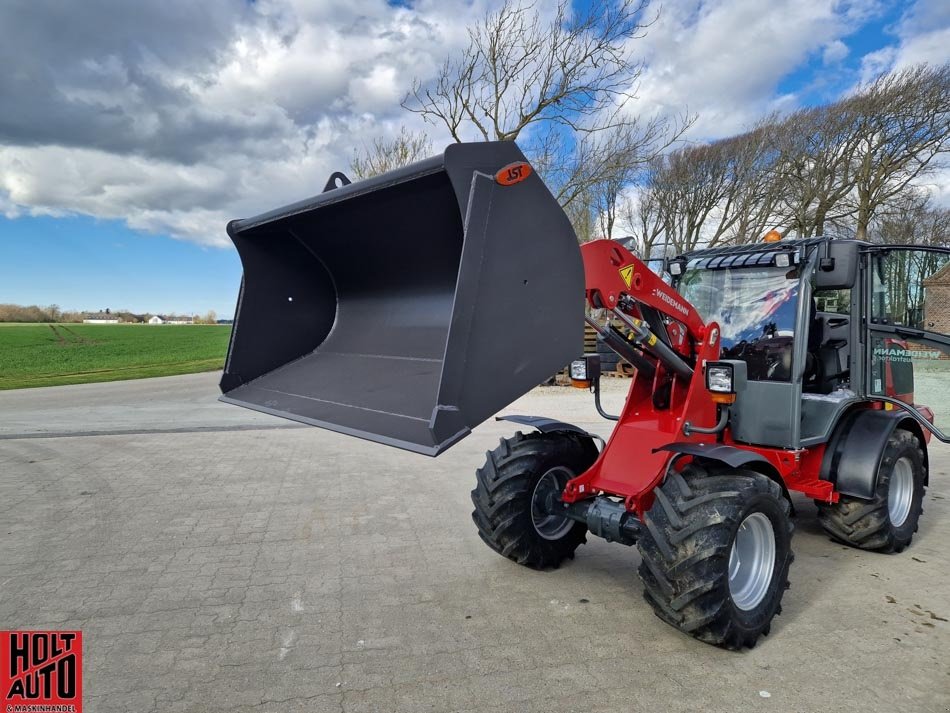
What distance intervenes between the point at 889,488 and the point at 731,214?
21273 mm

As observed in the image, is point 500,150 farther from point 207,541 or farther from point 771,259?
point 207,541

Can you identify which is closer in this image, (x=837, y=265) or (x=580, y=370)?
(x=837, y=265)

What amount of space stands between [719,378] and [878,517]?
1.87 meters

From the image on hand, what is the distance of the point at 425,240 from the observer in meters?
3.40

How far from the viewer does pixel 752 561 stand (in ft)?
10.3

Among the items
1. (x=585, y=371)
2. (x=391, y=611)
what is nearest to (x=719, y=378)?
(x=585, y=371)

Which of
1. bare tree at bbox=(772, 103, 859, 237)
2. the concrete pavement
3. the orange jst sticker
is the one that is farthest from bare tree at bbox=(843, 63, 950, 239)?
the orange jst sticker

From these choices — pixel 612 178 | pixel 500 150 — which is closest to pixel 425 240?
pixel 500 150

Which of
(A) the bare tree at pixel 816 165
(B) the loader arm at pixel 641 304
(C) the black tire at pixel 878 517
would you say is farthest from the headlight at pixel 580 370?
(A) the bare tree at pixel 816 165

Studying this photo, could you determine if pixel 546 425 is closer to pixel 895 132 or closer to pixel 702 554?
pixel 702 554

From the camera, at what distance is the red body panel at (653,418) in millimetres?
3222

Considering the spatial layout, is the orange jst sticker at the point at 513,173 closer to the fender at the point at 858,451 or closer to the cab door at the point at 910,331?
the cab door at the point at 910,331

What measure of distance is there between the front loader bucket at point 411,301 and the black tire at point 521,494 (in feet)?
2.98

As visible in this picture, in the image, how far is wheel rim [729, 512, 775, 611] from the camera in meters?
3.07
